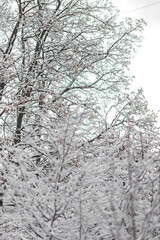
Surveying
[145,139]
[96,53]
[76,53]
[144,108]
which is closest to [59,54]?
[76,53]

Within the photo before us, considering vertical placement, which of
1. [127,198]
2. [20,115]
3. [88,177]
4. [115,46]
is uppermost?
[115,46]

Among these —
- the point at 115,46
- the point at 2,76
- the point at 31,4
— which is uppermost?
→ the point at 31,4

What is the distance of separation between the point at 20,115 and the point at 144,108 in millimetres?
3438

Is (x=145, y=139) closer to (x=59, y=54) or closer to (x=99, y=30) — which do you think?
(x=59, y=54)

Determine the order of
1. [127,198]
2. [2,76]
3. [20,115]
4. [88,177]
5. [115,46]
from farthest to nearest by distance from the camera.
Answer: [115,46] → [20,115] → [2,76] → [88,177] → [127,198]

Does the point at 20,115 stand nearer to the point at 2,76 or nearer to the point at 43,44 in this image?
the point at 2,76

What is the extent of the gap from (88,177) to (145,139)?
139cm

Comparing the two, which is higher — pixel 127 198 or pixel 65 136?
pixel 65 136

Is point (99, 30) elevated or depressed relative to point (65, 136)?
elevated

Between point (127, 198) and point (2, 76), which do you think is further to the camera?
point (2, 76)

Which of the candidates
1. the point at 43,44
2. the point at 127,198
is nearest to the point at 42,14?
the point at 43,44

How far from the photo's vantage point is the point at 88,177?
7.98 feet

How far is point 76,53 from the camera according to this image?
24.7 feet

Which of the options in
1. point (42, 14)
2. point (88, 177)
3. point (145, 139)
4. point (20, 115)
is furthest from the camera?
point (42, 14)
